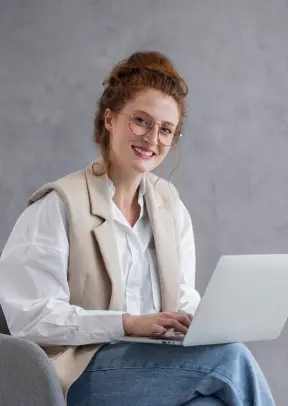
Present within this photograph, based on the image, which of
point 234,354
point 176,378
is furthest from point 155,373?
point 234,354

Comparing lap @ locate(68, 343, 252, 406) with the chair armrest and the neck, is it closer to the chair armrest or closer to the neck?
the chair armrest

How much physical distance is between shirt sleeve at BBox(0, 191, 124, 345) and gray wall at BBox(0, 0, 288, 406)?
73 cm

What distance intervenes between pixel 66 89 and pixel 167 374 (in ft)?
4.22

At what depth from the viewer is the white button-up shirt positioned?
5.84ft

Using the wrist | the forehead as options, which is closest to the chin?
the forehead

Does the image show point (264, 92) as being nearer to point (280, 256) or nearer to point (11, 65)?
point (11, 65)

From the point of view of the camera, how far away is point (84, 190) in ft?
6.59

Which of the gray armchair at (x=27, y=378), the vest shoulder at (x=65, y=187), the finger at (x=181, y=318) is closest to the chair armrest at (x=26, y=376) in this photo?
the gray armchair at (x=27, y=378)

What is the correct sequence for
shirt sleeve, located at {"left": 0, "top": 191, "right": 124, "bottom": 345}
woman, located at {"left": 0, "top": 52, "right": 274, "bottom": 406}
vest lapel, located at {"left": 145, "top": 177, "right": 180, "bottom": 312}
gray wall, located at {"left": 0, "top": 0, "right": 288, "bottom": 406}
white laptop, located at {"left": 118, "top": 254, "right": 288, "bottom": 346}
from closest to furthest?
white laptop, located at {"left": 118, "top": 254, "right": 288, "bottom": 346}, woman, located at {"left": 0, "top": 52, "right": 274, "bottom": 406}, shirt sleeve, located at {"left": 0, "top": 191, "right": 124, "bottom": 345}, vest lapel, located at {"left": 145, "top": 177, "right": 180, "bottom": 312}, gray wall, located at {"left": 0, "top": 0, "right": 288, "bottom": 406}

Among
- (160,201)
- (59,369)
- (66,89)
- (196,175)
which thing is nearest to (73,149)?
(66,89)

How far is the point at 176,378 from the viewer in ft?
5.48

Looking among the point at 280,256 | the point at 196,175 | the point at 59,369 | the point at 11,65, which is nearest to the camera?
the point at 280,256

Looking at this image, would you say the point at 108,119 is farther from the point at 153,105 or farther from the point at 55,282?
the point at 55,282

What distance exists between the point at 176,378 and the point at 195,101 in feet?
4.70
